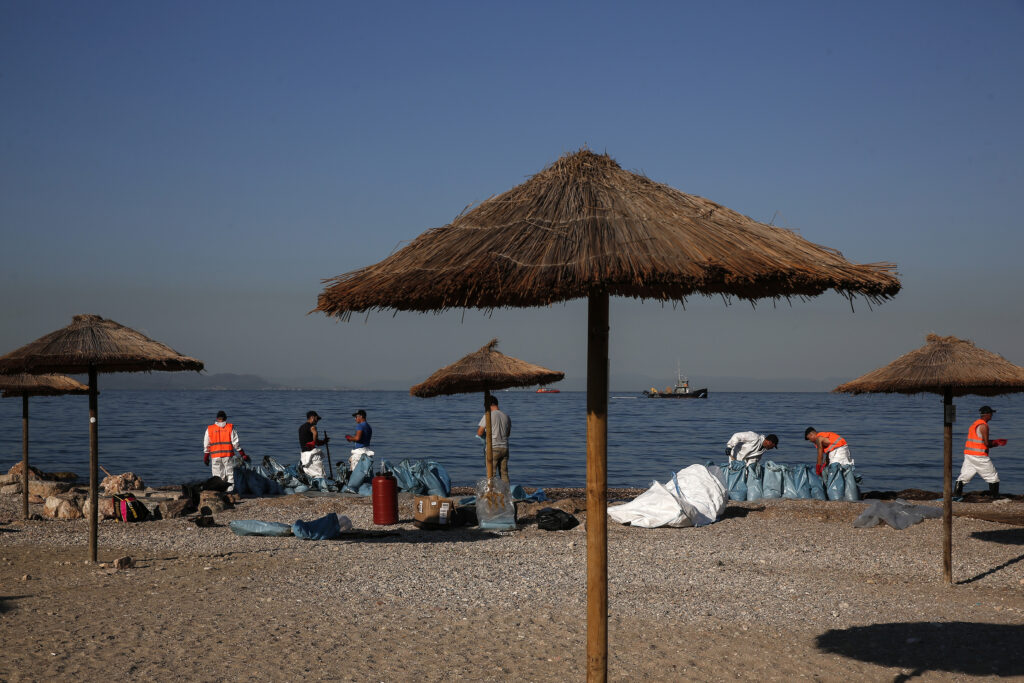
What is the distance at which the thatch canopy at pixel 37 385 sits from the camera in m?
13.3

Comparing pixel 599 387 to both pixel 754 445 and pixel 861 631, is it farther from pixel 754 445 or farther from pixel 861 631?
pixel 754 445

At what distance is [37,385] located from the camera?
1353cm

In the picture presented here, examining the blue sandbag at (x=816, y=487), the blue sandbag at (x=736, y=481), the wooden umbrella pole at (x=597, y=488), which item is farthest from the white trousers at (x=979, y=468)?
the wooden umbrella pole at (x=597, y=488)

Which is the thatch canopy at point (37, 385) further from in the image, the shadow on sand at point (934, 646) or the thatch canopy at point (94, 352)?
the shadow on sand at point (934, 646)

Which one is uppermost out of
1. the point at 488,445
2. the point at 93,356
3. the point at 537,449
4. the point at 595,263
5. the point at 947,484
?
the point at 595,263

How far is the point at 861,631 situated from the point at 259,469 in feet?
38.6

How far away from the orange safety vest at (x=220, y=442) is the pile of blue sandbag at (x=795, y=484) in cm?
866

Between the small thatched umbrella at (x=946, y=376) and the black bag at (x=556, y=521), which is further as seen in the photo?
the black bag at (x=556, y=521)

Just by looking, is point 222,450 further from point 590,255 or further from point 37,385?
point 590,255

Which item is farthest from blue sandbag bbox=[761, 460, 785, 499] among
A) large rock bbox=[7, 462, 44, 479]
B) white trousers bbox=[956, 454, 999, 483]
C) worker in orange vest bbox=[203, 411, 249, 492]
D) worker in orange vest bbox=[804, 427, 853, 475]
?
large rock bbox=[7, 462, 44, 479]

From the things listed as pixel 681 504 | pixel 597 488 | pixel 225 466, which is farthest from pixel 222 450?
pixel 597 488

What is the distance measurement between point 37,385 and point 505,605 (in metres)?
9.99

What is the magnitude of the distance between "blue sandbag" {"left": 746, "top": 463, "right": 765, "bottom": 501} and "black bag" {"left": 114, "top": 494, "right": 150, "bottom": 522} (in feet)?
31.5

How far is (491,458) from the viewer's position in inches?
520
